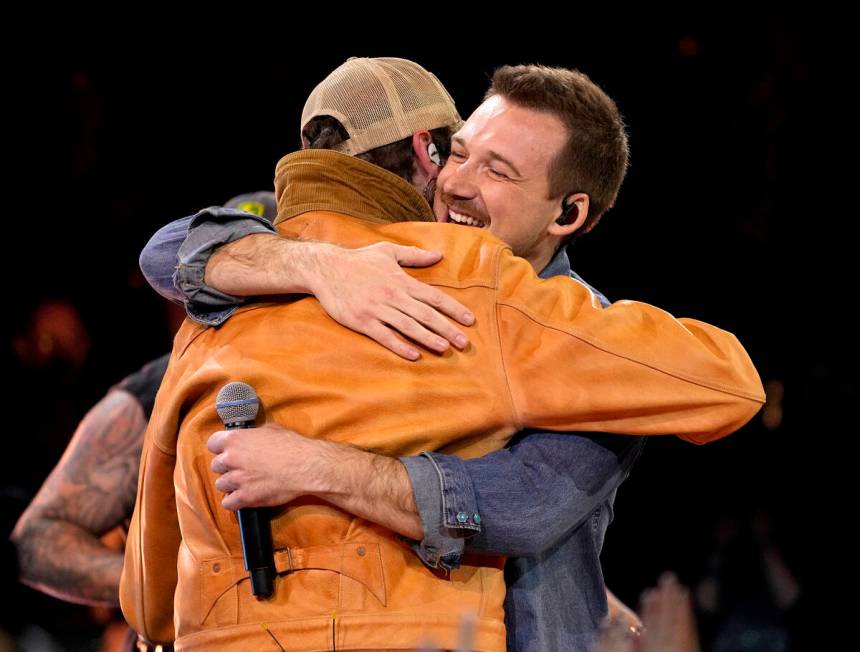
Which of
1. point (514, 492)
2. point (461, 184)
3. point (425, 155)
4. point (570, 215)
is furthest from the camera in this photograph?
point (570, 215)

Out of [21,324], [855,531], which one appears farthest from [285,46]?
[855,531]

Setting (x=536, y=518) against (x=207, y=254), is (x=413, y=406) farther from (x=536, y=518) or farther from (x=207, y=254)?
(x=207, y=254)

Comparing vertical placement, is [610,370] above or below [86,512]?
above

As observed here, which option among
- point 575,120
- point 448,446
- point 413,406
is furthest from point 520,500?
point 575,120

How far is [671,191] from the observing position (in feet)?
17.4

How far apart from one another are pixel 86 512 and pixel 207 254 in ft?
5.09

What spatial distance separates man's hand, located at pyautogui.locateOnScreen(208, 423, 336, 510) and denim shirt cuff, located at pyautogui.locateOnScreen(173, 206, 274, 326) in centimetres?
32

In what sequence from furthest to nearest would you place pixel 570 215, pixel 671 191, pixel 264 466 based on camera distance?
1. pixel 671 191
2. pixel 570 215
3. pixel 264 466

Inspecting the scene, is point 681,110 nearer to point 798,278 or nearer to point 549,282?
point 798,278

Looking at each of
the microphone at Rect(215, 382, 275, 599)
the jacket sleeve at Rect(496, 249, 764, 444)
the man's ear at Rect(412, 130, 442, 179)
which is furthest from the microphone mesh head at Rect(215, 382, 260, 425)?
the man's ear at Rect(412, 130, 442, 179)

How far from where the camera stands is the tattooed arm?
3.25m

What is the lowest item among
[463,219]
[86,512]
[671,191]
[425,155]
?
[86,512]

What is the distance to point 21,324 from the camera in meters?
5.71

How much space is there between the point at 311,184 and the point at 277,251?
174 mm
